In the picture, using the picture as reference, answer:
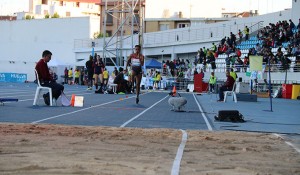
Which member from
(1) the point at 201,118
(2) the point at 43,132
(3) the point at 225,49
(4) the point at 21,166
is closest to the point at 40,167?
(4) the point at 21,166

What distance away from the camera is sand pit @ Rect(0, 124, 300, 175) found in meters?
7.53

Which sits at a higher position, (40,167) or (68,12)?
(68,12)

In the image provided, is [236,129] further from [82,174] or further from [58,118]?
[82,174]

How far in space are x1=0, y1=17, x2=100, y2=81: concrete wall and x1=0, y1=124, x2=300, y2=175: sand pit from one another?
70.8 meters

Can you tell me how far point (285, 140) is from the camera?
11945mm

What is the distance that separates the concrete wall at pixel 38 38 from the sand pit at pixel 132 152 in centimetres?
7084

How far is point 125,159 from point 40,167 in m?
1.29

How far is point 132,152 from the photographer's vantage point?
29.7ft

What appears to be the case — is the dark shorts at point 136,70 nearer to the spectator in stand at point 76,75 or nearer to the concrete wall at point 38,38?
the spectator in stand at point 76,75

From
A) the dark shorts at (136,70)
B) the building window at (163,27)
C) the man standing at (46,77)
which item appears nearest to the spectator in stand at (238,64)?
the dark shorts at (136,70)

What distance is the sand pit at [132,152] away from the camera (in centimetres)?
753

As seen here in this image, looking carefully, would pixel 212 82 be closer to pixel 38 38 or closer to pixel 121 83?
pixel 121 83

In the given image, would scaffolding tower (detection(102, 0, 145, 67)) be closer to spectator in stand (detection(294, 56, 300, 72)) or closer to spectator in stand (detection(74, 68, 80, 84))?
spectator in stand (detection(74, 68, 80, 84))

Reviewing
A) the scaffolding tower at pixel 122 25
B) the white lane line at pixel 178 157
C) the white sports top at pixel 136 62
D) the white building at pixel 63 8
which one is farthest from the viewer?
the white building at pixel 63 8
